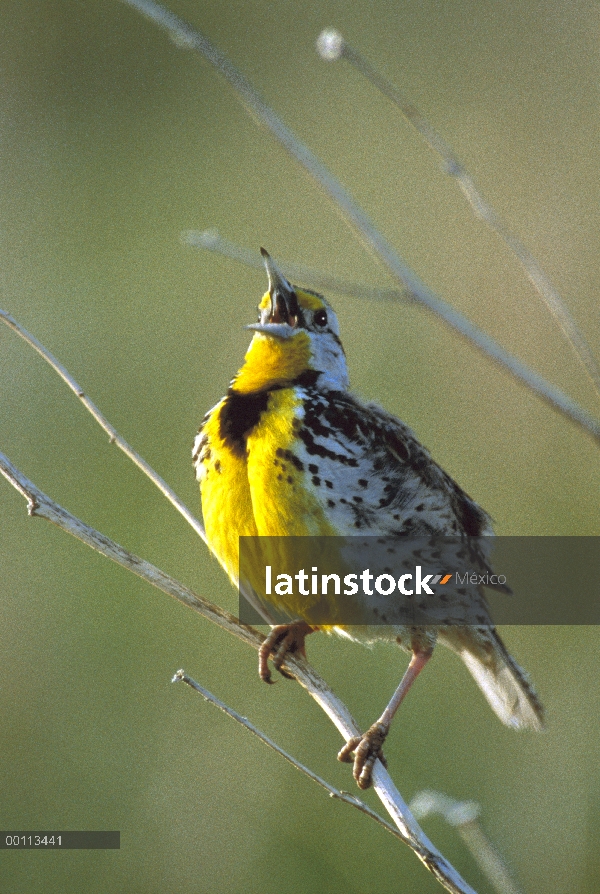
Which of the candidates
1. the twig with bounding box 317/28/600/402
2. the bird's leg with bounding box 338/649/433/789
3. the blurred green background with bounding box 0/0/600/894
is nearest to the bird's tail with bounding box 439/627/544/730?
the bird's leg with bounding box 338/649/433/789

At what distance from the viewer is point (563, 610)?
Result: 300cm

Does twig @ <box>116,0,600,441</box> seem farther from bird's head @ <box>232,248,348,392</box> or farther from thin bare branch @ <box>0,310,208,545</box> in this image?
bird's head @ <box>232,248,348,392</box>

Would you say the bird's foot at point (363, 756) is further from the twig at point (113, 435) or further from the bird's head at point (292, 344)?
the bird's head at point (292, 344)

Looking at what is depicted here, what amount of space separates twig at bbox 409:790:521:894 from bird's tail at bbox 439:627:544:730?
72 cm

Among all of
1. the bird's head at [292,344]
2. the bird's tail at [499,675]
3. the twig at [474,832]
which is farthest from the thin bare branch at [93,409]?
the twig at [474,832]

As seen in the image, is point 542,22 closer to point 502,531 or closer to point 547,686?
point 502,531

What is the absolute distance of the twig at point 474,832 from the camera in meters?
1.59

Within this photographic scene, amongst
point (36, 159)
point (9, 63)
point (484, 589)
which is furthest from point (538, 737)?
point (9, 63)

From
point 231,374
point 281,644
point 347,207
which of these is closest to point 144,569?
point 281,644

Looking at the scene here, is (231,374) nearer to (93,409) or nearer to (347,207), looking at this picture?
(93,409)

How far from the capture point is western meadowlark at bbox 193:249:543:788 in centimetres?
218

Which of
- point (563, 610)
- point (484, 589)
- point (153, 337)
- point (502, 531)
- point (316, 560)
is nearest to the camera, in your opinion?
point (316, 560)

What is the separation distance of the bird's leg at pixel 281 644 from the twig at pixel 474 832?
53cm

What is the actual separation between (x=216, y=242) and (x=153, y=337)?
2.61 metres
